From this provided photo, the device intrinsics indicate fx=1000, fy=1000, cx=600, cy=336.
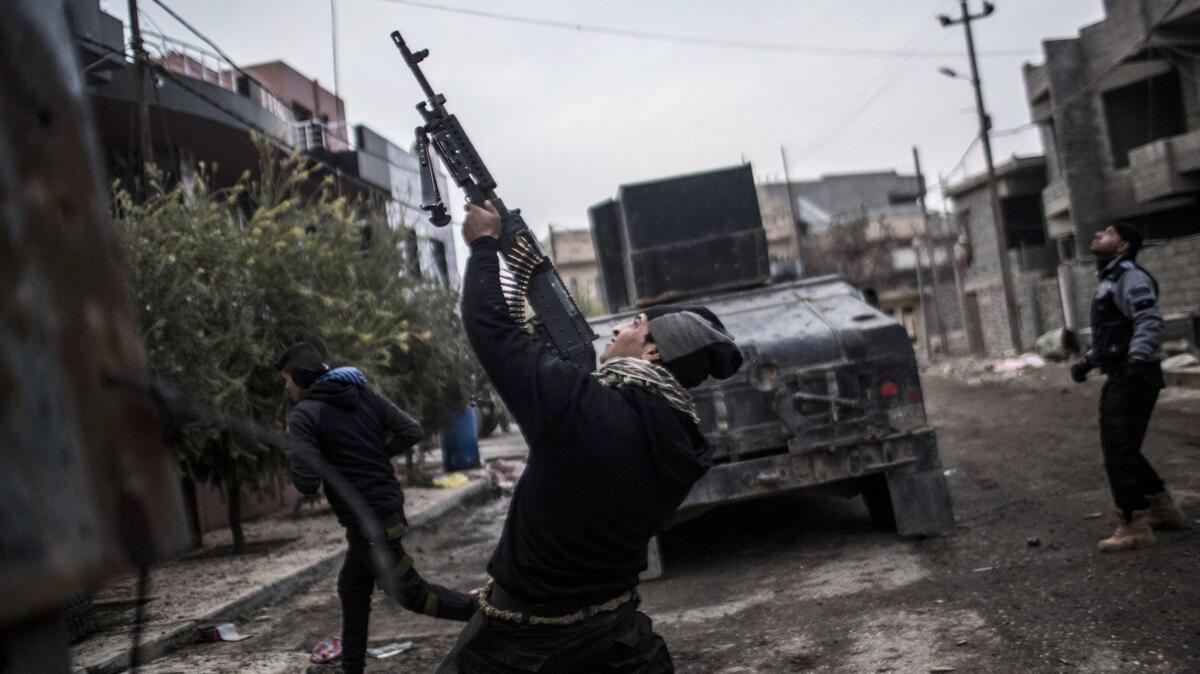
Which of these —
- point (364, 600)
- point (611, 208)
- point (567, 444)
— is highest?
point (611, 208)

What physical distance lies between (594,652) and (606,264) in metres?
6.78

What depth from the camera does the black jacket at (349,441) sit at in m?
4.48

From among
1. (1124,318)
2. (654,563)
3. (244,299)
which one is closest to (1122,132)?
(1124,318)

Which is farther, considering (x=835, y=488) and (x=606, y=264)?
(x=606, y=264)

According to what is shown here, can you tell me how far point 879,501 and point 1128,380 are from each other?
1.99 metres

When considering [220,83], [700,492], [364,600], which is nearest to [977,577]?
[700,492]

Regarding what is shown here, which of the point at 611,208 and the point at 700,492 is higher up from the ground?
the point at 611,208

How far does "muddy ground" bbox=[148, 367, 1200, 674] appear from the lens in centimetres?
412

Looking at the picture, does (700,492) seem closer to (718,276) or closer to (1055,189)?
(718,276)

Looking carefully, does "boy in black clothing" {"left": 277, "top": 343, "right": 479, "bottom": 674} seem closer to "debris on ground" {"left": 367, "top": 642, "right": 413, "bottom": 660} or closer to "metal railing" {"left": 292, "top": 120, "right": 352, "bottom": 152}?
"debris on ground" {"left": 367, "top": 642, "right": 413, "bottom": 660}

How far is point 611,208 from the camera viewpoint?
8938mm

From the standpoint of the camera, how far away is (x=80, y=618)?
18.6ft

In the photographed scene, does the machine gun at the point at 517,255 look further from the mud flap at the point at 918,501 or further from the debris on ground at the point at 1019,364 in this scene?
the debris on ground at the point at 1019,364

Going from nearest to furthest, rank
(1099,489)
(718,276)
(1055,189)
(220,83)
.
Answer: (1099,489)
(718,276)
(220,83)
(1055,189)
